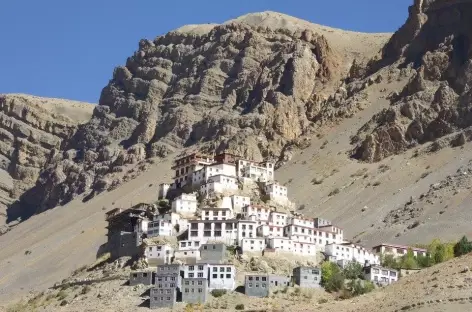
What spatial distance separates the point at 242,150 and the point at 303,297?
299 feet

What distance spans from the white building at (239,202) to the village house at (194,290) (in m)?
18.2

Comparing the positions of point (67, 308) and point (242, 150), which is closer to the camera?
point (67, 308)

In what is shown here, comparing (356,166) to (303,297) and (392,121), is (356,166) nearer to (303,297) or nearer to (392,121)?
(392,121)

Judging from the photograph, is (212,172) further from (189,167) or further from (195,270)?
(195,270)

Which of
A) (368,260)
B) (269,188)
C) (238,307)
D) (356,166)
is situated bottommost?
(238,307)

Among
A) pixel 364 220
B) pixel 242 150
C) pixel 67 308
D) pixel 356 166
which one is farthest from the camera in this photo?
pixel 242 150

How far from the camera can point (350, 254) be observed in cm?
11969

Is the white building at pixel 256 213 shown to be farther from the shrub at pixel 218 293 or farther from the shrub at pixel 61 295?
the shrub at pixel 61 295

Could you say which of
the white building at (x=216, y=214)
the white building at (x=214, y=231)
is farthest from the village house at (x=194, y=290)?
the white building at (x=216, y=214)

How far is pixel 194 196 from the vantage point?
12369cm

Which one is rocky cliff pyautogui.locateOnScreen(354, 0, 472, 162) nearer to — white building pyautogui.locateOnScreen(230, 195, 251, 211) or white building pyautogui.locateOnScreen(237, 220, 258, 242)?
white building pyautogui.locateOnScreen(230, 195, 251, 211)

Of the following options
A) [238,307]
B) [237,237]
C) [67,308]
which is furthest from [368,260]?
[67,308]

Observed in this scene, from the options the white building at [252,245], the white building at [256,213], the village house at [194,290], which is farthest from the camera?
the white building at [256,213]

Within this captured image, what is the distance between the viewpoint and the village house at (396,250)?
12525 cm
